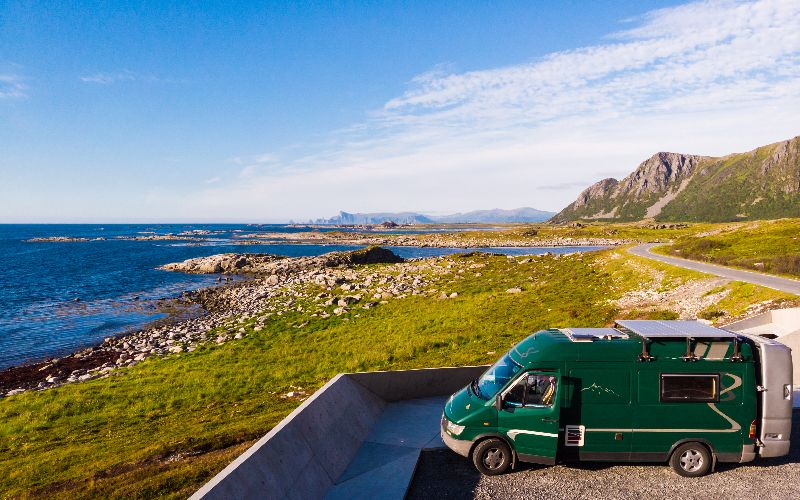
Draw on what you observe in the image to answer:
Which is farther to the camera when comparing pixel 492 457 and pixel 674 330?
pixel 674 330

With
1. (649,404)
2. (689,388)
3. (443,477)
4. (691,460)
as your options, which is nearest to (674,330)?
(689,388)

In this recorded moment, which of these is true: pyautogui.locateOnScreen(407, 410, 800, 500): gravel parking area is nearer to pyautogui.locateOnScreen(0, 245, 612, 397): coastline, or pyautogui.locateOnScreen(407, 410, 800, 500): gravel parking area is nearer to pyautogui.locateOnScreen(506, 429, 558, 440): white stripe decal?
pyautogui.locateOnScreen(506, 429, 558, 440): white stripe decal

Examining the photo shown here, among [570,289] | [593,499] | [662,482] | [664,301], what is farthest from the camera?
[570,289]

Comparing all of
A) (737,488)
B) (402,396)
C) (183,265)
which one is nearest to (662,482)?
(737,488)

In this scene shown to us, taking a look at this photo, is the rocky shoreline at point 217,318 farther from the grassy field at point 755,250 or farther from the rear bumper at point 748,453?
the grassy field at point 755,250

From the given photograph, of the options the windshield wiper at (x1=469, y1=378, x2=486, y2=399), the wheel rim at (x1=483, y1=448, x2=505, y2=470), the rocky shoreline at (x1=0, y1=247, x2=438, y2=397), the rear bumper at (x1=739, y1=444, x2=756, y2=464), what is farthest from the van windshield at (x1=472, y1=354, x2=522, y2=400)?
the rocky shoreline at (x1=0, y1=247, x2=438, y2=397)

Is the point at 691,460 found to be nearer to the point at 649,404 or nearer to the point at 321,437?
the point at 649,404

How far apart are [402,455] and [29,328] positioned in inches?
1699

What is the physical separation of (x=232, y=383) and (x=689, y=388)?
18997 mm

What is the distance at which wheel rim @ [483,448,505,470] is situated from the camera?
10.3 m

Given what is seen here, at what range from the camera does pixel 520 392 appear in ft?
33.2

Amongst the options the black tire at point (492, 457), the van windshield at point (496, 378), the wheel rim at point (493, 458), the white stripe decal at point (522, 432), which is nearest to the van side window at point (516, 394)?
the van windshield at point (496, 378)

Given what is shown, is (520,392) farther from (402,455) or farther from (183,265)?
(183,265)

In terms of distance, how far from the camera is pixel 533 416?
32.6ft
